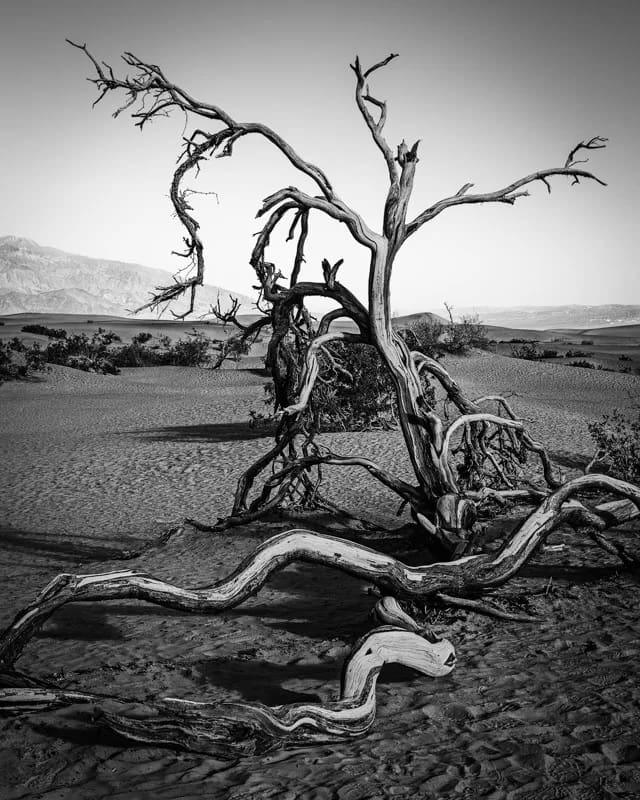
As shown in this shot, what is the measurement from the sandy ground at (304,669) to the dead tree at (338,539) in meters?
0.18

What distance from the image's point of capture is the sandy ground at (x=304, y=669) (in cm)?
338

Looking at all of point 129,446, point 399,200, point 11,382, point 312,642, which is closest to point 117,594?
point 312,642

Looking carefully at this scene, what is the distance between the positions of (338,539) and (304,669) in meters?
0.84

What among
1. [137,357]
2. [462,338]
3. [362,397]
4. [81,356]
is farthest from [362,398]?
[137,357]

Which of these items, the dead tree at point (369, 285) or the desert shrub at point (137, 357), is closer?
the dead tree at point (369, 285)

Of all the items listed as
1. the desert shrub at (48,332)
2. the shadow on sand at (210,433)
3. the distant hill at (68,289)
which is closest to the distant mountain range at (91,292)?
the distant hill at (68,289)

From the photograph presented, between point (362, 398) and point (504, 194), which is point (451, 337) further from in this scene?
point (504, 194)

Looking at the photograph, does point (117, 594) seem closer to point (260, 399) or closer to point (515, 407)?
point (515, 407)

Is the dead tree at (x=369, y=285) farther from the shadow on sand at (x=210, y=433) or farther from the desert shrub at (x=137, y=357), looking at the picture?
the desert shrub at (x=137, y=357)

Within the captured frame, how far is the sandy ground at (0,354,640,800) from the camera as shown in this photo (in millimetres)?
3377

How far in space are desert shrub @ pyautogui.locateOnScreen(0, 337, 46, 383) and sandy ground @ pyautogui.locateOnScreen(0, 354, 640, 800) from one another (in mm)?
14273

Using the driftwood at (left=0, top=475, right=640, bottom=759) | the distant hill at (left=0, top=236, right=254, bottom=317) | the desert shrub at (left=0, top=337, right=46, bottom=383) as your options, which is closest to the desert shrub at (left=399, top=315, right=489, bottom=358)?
the desert shrub at (left=0, top=337, right=46, bottom=383)

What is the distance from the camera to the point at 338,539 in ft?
16.0

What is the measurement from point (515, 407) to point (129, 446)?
868 centimetres
